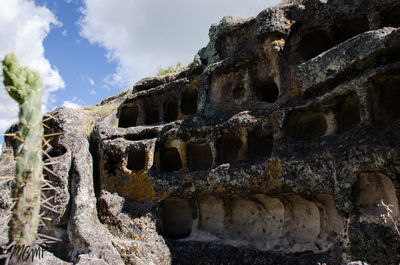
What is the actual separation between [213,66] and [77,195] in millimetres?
5876

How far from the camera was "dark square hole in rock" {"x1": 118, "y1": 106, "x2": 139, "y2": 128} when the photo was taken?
14441 millimetres

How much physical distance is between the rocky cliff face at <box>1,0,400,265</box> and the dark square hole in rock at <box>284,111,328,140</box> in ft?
0.13

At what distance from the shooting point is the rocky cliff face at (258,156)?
752 cm

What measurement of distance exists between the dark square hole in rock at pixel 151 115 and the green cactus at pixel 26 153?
31.3 feet

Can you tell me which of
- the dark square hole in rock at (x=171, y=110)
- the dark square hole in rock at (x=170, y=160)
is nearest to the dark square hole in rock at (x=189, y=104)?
the dark square hole in rock at (x=171, y=110)

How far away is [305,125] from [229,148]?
8.79ft

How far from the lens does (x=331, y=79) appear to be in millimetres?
8688

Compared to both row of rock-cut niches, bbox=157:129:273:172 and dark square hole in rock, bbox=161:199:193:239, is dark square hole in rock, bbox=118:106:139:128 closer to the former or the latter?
row of rock-cut niches, bbox=157:129:273:172

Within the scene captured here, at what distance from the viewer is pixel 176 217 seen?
1161 cm

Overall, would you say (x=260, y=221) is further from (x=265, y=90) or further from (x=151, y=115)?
(x=151, y=115)

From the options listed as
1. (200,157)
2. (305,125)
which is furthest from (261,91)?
(200,157)

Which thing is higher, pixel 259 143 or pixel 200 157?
pixel 259 143

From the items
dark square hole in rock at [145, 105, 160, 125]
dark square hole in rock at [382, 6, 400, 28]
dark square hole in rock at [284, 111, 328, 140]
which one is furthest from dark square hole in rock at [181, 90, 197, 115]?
dark square hole in rock at [382, 6, 400, 28]

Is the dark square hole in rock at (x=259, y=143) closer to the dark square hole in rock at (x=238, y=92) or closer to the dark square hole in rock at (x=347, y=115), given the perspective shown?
the dark square hole in rock at (x=238, y=92)
